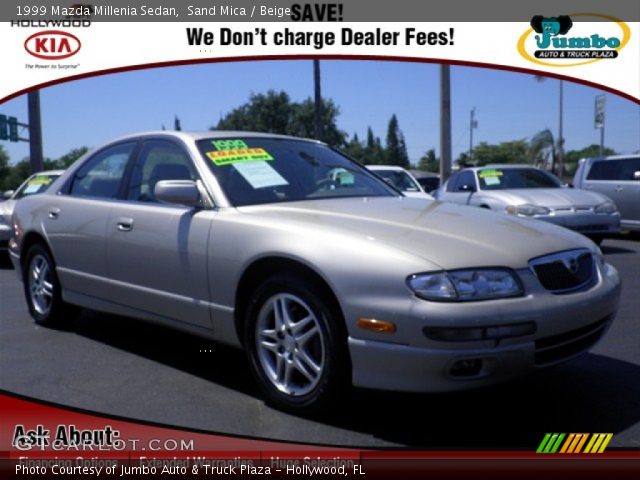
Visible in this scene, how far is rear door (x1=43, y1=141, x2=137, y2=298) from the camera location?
4.82 m

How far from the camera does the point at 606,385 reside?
3.93m

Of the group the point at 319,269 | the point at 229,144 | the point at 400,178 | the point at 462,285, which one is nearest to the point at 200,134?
the point at 229,144

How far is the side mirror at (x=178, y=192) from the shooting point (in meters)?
3.95

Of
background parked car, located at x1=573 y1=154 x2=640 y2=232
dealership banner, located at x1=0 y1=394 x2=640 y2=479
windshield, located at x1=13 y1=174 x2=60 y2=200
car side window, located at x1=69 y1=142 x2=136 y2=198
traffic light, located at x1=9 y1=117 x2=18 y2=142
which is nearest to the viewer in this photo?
dealership banner, located at x1=0 y1=394 x2=640 y2=479

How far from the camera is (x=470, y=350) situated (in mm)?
3059

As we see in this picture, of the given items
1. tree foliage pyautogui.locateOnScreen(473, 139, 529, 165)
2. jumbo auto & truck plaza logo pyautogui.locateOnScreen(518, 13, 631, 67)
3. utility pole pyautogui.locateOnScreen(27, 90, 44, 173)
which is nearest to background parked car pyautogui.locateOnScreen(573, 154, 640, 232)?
jumbo auto & truck plaza logo pyautogui.locateOnScreen(518, 13, 631, 67)

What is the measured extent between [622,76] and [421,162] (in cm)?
4928

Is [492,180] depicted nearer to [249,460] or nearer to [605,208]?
[605,208]

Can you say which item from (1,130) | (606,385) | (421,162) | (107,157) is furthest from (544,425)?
(421,162)

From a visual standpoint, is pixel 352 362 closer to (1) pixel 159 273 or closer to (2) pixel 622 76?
(1) pixel 159 273

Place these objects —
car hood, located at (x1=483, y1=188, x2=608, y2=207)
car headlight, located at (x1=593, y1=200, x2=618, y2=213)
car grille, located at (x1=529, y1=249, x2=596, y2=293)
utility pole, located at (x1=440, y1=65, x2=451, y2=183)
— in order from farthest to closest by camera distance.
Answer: utility pole, located at (x1=440, y1=65, x2=451, y2=183) → car headlight, located at (x1=593, y1=200, x2=618, y2=213) → car hood, located at (x1=483, y1=188, x2=608, y2=207) → car grille, located at (x1=529, y1=249, x2=596, y2=293)

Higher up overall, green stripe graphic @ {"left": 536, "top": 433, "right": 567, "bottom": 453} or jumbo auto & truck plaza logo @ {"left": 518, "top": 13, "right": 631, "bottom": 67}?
jumbo auto & truck plaza logo @ {"left": 518, "top": 13, "right": 631, "bottom": 67}

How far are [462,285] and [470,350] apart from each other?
283mm

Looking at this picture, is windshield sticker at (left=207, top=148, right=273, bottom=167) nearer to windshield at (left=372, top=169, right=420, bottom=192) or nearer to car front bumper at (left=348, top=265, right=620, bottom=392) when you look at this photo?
car front bumper at (left=348, top=265, right=620, bottom=392)
